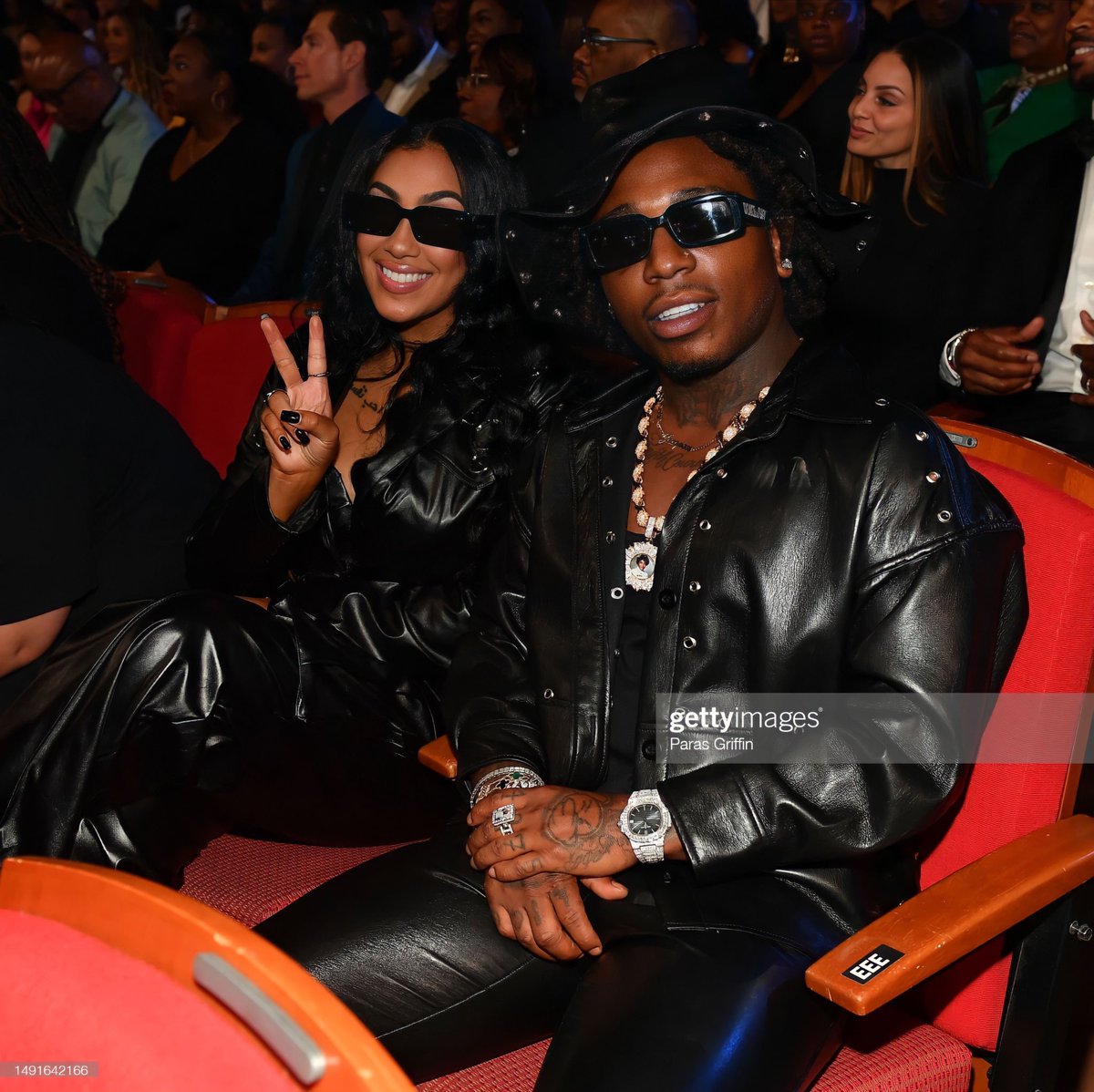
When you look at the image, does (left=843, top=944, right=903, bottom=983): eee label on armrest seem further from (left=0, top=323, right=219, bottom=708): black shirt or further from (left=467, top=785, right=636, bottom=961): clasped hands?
(left=0, top=323, right=219, bottom=708): black shirt

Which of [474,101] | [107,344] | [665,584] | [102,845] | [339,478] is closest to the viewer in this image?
[665,584]

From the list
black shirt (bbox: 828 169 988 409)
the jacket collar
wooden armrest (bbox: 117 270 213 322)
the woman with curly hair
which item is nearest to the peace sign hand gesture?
the jacket collar

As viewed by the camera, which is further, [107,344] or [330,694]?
[107,344]

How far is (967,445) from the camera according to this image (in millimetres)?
1882

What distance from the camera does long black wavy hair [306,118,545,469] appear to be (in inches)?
88.4

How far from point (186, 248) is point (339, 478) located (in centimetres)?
345

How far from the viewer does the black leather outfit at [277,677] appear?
1.79 m

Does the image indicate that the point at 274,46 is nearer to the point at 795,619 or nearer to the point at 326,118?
the point at 326,118

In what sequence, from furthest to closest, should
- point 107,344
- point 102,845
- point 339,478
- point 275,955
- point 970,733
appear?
1. point 107,344
2. point 339,478
3. point 102,845
4. point 970,733
5. point 275,955

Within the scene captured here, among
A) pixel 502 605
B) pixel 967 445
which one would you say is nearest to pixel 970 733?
pixel 967 445

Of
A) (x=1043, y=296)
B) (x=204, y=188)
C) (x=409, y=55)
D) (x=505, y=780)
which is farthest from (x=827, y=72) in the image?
(x=505, y=780)

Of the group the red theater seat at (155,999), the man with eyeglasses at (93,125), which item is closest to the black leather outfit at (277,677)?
the red theater seat at (155,999)

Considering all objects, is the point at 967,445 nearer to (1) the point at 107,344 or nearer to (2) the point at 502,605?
(2) the point at 502,605

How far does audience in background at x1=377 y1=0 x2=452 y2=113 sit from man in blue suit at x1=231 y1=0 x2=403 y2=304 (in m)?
0.57
